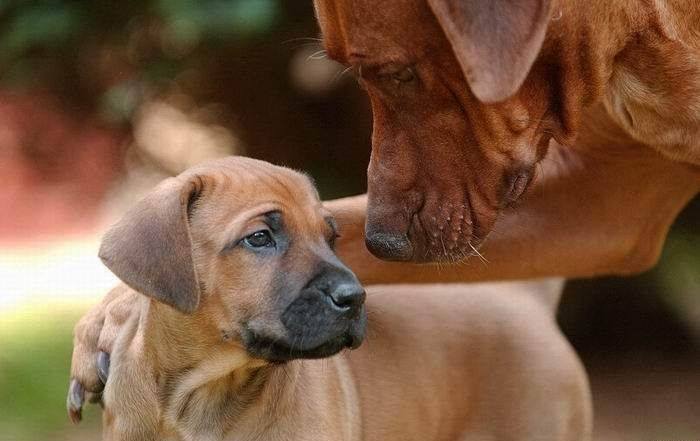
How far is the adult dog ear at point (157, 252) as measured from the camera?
3219 mm

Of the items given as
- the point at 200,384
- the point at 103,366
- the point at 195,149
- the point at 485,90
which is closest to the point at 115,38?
the point at 195,149

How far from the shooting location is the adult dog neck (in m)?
3.22

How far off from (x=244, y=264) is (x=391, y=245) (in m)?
0.40

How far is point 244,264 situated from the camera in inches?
133

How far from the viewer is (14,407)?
6.00 meters

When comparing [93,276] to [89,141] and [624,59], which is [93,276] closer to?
[89,141]

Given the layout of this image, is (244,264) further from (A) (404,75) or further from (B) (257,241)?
(A) (404,75)

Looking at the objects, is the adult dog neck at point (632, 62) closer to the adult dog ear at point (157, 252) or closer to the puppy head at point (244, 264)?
the puppy head at point (244, 264)

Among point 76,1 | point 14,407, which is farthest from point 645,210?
point 14,407

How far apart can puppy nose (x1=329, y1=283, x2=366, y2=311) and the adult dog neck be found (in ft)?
2.32

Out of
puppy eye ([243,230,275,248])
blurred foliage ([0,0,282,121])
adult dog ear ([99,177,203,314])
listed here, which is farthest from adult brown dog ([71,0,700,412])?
blurred foliage ([0,0,282,121])

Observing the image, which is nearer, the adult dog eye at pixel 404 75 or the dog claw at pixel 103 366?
the adult dog eye at pixel 404 75

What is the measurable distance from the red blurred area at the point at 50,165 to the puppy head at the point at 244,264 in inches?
129

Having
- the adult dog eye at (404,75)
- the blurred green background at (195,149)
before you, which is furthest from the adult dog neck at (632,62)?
the blurred green background at (195,149)
